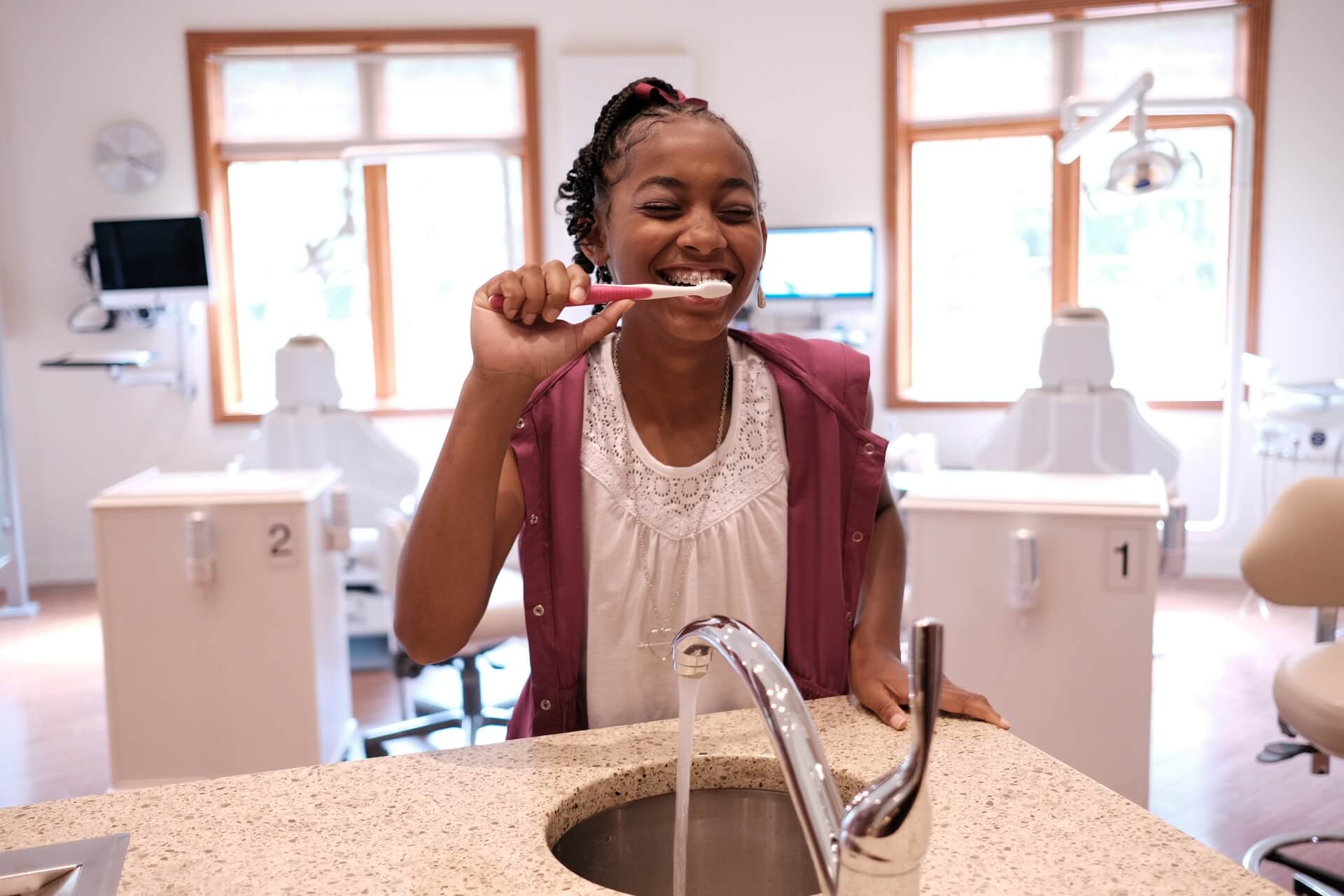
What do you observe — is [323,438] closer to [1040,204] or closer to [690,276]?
[690,276]

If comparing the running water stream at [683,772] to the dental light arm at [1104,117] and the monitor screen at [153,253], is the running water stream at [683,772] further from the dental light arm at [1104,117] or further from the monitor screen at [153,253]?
the monitor screen at [153,253]

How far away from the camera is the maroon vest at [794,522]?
4.15 feet

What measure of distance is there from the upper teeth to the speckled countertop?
447mm

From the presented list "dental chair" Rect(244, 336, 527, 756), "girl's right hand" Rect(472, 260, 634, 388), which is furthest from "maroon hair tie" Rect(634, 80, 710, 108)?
"dental chair" Rect(244, 336, 527, 756)

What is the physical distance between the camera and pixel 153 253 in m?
5.31

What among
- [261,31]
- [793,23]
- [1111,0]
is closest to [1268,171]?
[1111,0]

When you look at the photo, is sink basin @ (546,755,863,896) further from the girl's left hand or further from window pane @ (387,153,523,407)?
window pane @ (387,153,523,407)

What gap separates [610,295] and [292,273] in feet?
17.6

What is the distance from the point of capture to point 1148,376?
571 cm

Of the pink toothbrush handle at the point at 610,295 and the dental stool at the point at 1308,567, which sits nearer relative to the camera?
the pink toothbrush handle at the point at 610,295

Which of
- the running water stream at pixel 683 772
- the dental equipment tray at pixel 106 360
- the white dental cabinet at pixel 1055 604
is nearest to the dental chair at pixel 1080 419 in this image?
the white dental cabinet at pixel 1055 604

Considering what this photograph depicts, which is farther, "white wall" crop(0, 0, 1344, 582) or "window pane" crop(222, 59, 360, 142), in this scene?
"window pane" crop(222, 59, 360, 142)

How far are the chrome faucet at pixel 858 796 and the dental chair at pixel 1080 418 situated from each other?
315 cm

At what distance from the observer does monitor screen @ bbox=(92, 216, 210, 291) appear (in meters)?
5.31
